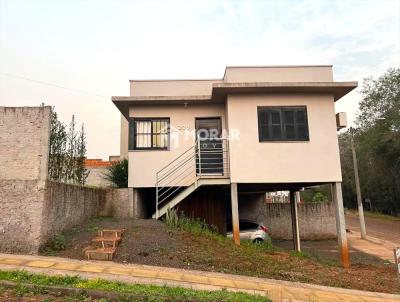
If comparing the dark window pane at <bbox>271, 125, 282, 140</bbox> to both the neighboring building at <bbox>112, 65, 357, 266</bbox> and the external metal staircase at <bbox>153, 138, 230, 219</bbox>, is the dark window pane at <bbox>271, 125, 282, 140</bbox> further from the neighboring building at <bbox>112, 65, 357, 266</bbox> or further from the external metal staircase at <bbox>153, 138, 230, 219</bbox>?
the external metal staircase at <bbox>153, 138, 230, 219</bbox>

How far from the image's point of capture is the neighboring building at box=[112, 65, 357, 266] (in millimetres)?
11961

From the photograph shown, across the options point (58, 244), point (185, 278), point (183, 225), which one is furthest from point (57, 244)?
point (183, 225)

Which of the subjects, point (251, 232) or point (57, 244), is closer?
point (57, 244)

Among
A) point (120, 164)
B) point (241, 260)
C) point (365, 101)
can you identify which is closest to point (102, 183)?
point (120, 164)

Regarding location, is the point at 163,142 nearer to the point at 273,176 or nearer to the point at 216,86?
the point at 216,86

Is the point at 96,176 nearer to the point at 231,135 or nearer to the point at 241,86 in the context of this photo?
the point at 231,135


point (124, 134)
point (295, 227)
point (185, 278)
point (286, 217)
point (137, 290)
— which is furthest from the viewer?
point (286, 217)

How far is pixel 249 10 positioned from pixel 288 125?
4224 mm

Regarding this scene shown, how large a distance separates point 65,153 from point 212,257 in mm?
6210

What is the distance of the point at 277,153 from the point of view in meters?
12.0

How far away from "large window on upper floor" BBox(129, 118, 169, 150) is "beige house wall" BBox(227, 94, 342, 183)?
2782mm

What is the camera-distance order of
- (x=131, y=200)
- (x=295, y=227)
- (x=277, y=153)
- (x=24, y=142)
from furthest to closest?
1. (x=295, y=227)
2. (x=131, y=200)
3. (x=277, y=153)
4. (x=24, y=142)

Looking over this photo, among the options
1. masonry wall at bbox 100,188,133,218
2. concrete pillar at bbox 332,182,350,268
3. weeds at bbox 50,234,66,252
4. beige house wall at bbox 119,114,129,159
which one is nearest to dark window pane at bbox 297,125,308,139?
concrete pillar at bbox 332,182,350,268

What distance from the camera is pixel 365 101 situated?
2864cm
